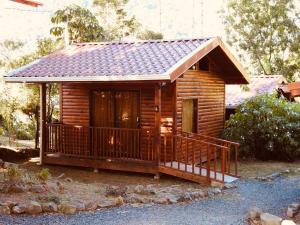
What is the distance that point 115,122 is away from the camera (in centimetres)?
1423

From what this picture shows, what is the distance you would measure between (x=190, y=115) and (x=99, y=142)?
10.6 ft

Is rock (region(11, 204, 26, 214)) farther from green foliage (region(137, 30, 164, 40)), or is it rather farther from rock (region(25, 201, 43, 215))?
green foliage (region(137, 30, 164, 40))

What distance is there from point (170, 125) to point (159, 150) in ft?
3.94

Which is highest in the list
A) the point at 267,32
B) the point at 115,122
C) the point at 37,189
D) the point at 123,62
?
the point at 267,32

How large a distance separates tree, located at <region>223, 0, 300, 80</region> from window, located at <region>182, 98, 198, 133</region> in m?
18.9

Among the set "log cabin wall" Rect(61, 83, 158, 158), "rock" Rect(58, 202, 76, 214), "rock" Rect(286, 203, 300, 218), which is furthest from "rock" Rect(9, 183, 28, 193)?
"rock" Rect(286, 203, 300, 218)

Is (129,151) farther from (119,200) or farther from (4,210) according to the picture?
(4,210)

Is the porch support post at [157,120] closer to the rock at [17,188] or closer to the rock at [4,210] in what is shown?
the rock at [17,188]

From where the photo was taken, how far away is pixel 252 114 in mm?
16062

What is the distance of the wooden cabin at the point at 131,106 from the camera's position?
1241cm

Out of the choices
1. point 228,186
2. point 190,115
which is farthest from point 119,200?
point 190,115

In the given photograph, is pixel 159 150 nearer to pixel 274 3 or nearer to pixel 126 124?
pixel 126 124

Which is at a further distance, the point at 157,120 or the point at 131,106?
the point at 131,106

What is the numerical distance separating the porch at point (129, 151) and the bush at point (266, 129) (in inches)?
66.2
